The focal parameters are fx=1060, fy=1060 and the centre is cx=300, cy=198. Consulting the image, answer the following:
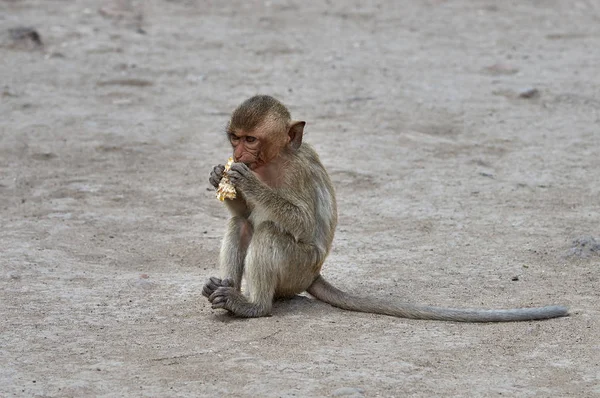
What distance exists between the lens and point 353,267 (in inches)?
303

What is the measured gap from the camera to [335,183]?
9.73 m

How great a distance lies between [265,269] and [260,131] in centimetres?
85

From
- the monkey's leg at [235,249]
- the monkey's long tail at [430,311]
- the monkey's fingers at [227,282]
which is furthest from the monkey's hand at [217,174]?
the monkey's long tail at [430,311]

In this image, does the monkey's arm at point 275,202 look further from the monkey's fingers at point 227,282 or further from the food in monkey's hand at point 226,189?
the monkey's fingers at point 227,282

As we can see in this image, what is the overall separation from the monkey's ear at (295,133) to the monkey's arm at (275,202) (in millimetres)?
309

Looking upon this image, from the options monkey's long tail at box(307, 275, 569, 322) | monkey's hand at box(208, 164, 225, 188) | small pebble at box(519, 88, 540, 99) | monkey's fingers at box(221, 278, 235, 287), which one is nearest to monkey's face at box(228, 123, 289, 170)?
monkey's hand at box(208, 164, 225, 188)

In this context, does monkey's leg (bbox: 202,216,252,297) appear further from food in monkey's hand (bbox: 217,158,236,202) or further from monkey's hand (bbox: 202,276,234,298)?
food in monkey's hand (bbox: 217,158,236,202)

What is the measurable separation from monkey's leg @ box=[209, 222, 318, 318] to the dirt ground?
→ 143 millimetres

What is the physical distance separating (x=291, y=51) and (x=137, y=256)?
22.6 feet

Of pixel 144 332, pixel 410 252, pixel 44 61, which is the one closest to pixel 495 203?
pixel 410 252

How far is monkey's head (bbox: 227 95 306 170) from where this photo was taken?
6363 millimetres

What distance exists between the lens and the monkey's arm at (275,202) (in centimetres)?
638

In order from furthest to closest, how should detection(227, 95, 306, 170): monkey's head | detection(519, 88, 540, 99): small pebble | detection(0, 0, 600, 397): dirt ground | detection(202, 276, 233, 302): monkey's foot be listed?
detection(519, 88, 540, 99): small pebble < detection(202, 276, 233, 302): monkey's foot < detection(227, 95, 306, 170): monkey's head < detection(0, 0, 600, 397): dirt ground

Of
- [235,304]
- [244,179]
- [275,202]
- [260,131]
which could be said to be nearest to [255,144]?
[260,131]
